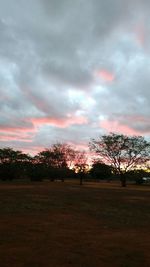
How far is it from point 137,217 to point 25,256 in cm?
1196

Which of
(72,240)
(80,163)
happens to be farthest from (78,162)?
(72,240)

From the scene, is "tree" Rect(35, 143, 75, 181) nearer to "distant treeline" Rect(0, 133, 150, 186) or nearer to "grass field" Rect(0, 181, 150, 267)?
"distant treeline" Rect(0, 133, 150, 186)

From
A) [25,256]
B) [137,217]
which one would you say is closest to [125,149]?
[137,217]

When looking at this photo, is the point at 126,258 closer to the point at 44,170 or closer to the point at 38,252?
the point at 38,252

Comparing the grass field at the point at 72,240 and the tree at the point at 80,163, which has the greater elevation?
the tree at the point at 80,163

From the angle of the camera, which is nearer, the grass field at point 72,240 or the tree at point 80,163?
the grass field at point 72,240

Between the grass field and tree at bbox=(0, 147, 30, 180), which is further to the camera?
tree at bbox=(0, 147, 30, 180)

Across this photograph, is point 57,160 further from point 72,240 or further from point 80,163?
point 72,240

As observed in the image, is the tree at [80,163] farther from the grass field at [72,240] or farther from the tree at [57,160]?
the grass field at [72,240]

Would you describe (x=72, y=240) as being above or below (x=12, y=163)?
below

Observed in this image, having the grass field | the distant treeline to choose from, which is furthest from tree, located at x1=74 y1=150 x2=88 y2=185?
the grass field

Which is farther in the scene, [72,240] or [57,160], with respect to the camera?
[57,160]

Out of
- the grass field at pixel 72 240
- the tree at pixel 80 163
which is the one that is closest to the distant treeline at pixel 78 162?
the tree at pixel 80 163

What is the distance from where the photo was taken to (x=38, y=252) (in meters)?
10.6
